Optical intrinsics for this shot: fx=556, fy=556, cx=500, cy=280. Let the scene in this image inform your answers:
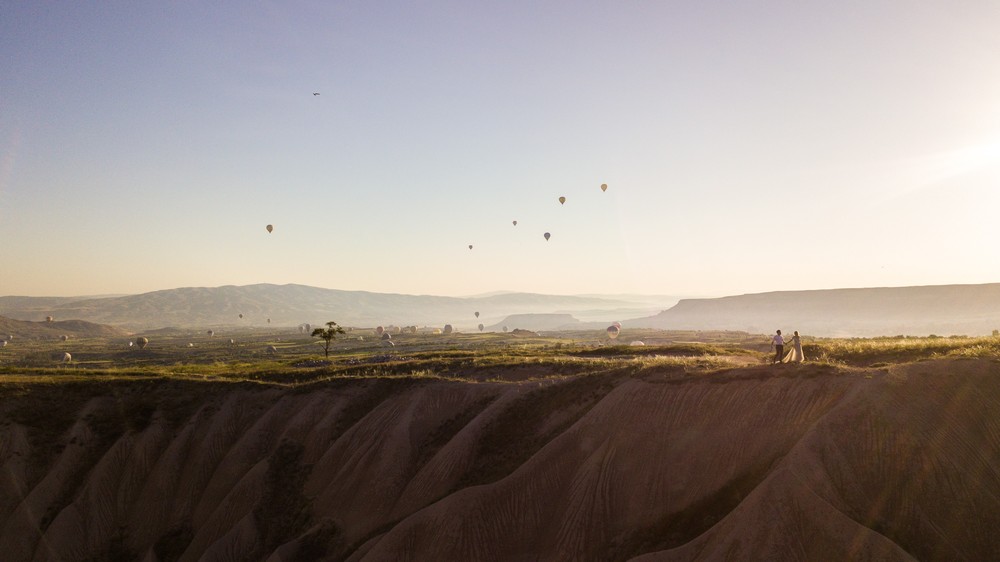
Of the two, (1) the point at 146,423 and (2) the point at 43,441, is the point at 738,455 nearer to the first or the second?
(1) the point at 146,423

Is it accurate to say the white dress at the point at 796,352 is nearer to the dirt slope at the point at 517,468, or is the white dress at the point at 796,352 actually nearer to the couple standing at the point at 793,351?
the couple standing at the point at 793,351

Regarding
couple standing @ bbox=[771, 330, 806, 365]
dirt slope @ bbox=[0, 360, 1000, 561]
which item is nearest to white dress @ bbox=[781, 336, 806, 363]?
couple standing @ bbox=[771, 330, 806, 365]

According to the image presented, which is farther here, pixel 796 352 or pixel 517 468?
pixel 796 352

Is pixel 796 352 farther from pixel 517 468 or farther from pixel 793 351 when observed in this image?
pixel 517 468

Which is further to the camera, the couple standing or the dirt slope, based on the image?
the couple standing

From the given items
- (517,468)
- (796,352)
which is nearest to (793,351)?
(796,352)

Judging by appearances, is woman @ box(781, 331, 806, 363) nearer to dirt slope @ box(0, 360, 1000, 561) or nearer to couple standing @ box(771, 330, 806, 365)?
couple standing @ box(771, 330, 806, 365)

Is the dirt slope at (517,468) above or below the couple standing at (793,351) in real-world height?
below

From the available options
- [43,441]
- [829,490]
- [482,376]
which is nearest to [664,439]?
[829,490]

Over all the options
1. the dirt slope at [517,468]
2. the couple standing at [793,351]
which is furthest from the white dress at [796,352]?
the dirt slope at [517,468]
